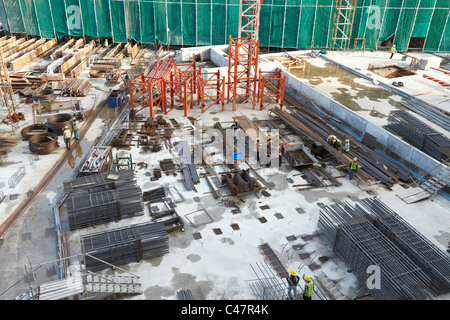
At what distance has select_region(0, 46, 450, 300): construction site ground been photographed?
14.7 metres

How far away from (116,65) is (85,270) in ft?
88.0

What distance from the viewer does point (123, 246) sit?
15156 mm

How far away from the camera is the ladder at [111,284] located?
13.5 metres

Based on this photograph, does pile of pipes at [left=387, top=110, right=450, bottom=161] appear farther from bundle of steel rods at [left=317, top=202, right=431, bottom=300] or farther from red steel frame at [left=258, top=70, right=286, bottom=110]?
bundle of steel rods at [left=317, top=202, right=431, bottom=300]

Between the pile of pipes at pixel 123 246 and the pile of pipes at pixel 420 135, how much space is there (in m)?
16.4

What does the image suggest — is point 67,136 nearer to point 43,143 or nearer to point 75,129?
point 75,129

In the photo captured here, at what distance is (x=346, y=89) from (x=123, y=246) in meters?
24.1

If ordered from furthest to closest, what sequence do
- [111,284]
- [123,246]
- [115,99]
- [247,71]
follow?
[247,71]
[115,99]
[123,246]
[111,284]

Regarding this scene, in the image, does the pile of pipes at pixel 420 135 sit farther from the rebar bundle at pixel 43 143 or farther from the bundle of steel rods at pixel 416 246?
the rebar bundle at pixel 43 143

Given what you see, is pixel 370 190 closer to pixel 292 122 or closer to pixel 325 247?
pixel 325 247

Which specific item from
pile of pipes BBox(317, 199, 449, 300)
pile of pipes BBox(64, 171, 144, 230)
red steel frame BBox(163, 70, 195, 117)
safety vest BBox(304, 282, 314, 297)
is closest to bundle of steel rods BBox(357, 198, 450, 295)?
pile of pipes BBox(317, 199, 449, 300)

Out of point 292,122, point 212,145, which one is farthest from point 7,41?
point 292,122

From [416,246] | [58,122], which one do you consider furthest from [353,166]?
[58,122]

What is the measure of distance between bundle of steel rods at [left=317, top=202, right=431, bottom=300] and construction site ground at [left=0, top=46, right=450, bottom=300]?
535 millimetres
